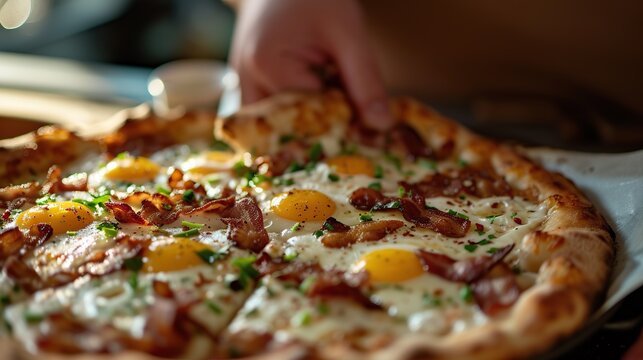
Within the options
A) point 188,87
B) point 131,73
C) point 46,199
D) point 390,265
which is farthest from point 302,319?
point 131,73

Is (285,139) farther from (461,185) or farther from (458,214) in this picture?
(458,214)

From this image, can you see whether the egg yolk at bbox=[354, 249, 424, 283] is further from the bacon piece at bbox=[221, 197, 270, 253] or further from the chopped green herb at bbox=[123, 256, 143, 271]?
the chopped green herb at bbox=[123, 256, 143, 271]

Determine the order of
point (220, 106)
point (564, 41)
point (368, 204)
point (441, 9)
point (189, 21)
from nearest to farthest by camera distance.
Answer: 1. point (368, 204)
2. point (564, 41)
3. point (441, 9)
4. point (220, 106)
5. point (189, 21)

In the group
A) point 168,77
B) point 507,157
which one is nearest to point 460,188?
point 507,157

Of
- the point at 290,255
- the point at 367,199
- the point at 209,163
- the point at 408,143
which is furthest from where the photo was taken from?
the point at 408,143

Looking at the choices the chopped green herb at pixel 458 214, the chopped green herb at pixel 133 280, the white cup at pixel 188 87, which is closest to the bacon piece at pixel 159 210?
the chopped green herb at pixel 133 280

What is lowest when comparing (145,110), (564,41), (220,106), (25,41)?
(25,41)

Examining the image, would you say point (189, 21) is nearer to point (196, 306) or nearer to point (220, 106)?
point (220, 106)
